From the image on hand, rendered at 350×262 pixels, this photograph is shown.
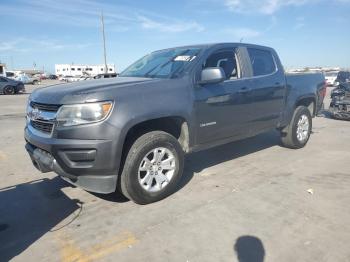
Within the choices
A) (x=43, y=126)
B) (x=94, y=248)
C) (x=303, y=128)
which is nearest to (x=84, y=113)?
(x=43, y=126)

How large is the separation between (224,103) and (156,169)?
1.41 metres

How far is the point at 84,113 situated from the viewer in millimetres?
3639

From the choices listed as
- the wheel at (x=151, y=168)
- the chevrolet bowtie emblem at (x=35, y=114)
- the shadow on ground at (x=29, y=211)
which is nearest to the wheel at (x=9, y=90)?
the shadow on ground at (x=29, y=211)

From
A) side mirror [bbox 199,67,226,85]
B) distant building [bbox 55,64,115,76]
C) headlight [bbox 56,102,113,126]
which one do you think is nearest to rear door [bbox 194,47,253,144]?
side mirror [bbox 199,67,226,85]

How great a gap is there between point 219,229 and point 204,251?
0.44m

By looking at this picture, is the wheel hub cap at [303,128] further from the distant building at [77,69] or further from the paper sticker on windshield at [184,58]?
the distant building at [77,69]

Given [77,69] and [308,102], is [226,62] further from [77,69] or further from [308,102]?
[77,69]

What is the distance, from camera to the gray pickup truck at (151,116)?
3.66m

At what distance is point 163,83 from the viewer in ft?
13.9

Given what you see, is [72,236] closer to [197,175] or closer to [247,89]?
[197,175]

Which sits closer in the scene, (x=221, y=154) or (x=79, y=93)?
(x=79, y=93)

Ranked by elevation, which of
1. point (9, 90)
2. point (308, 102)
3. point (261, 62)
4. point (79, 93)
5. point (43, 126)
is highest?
point (261, 62)

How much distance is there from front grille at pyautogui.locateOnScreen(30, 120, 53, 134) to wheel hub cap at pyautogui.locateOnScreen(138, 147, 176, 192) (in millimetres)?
1104

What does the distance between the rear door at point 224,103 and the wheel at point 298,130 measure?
1.47 meters
